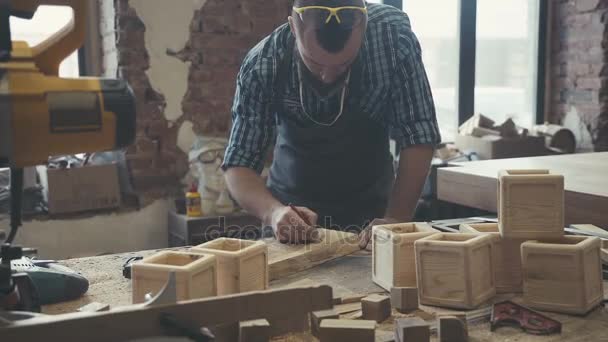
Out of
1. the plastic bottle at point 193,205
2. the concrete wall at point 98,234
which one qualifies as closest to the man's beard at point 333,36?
the plastic bottle at point 193,205

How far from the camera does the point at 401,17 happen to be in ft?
8.05

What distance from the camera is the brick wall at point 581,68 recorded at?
527 centimetres

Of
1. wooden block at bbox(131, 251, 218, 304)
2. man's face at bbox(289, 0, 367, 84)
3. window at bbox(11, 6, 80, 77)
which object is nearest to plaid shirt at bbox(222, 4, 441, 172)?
man's face at bbox(289, 0, 367, 84)

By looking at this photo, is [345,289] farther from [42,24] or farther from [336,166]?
[42,24]

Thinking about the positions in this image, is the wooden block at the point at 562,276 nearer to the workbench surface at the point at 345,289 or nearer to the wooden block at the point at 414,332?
the workbench surface at the point at 345,289

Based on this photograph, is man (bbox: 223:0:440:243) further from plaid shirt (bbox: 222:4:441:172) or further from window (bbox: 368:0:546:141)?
window (bbox: 368:0:546:141)

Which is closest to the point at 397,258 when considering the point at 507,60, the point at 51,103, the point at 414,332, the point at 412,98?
the point at 414,332

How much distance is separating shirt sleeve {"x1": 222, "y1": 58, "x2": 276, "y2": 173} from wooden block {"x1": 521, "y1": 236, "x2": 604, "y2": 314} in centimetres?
120

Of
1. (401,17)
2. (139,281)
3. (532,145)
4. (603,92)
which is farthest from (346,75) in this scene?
(603,92)

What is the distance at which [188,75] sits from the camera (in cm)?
404

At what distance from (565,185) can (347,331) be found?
1498 mm

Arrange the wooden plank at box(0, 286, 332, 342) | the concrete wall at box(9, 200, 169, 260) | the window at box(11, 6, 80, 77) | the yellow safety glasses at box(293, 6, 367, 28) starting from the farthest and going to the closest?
the window at box(11, 6, 80, 77) < the concrete wall at box(9, 200, 169, 260) < the yellow safety glasses at box(293, 6, 367, 28) < the wooden plank at box(0, 286, 332, 342)

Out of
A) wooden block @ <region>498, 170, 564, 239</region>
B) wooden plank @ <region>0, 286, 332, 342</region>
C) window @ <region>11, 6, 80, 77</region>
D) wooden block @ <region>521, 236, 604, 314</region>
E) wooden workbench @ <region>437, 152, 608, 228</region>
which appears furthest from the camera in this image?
window @ <region>11, 6, 80, 77</region>

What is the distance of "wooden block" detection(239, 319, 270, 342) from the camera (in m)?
1.16
